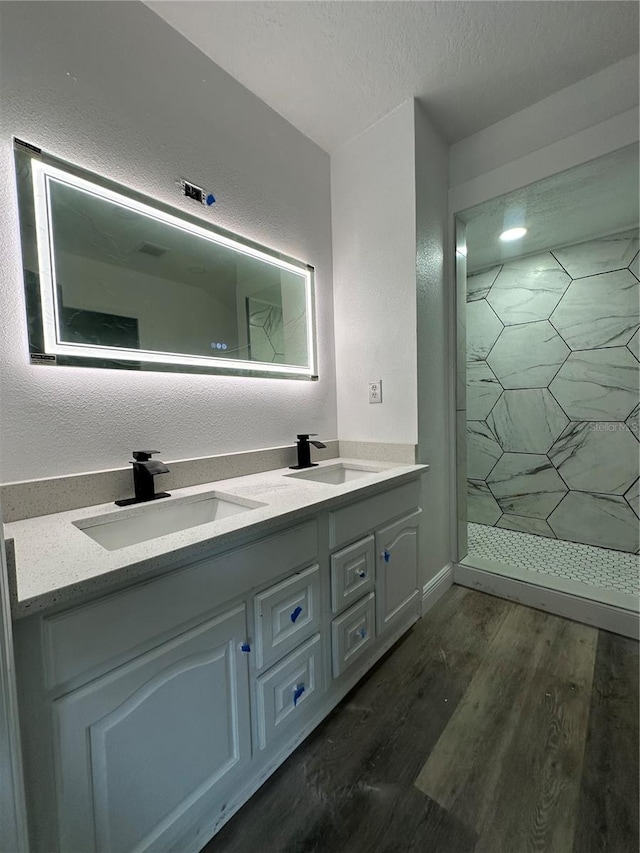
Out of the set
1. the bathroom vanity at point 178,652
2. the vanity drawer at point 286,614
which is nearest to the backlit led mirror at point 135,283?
the bathroom vanity at point 178,652

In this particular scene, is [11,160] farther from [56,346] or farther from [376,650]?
[376,650]

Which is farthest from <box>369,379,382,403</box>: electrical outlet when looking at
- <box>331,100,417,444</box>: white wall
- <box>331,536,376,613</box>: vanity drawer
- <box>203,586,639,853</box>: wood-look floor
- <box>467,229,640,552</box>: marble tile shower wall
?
<box>467,229,640,552</box>: marble tile shower wall

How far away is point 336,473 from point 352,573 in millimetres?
617

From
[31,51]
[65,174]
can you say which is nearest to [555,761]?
[65,174]

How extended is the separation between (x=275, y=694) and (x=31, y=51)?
1921 millimetres

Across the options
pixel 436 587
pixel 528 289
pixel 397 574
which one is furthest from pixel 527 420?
pixel 397 574

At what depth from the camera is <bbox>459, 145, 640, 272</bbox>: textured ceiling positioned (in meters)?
1.58

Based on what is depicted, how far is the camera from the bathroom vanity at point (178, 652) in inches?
22.9

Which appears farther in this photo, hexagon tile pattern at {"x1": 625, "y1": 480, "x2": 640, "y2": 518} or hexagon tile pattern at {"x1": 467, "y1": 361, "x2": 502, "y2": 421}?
hexagon tile pattern at {"x1": 467, "y1": 361, "x2": 502, "y2": 421}

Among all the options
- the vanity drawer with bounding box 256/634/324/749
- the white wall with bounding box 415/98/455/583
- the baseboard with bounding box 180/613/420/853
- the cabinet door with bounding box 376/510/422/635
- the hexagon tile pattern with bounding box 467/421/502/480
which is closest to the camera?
the baseboard with bounding box 180/613/420/853

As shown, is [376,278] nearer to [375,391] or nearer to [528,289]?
[375,391]

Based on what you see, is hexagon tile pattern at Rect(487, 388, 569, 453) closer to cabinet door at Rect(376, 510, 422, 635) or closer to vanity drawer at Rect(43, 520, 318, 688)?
cabinet door at Rect(376, 510, 422, 635)

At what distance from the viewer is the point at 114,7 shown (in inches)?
42.8

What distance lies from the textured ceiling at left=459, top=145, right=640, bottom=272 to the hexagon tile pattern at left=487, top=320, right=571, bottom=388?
58 cm
